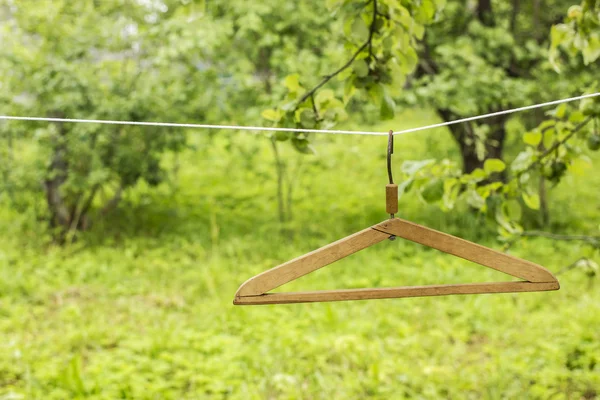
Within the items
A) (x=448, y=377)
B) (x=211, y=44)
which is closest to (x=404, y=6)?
(x=448, y=377)

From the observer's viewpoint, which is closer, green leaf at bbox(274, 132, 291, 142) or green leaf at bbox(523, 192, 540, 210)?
green leaf at bbox(274, 132, 291, 142)

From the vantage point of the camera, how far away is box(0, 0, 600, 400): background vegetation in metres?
2.34

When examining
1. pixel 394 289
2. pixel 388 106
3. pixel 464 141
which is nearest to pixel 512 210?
pixel 388 106

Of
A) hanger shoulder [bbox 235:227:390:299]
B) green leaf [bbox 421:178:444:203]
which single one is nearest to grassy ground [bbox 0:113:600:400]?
green leaf [bbox 421:178:444:203]

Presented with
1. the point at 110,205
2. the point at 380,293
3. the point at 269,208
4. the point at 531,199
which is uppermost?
the point at 531,199

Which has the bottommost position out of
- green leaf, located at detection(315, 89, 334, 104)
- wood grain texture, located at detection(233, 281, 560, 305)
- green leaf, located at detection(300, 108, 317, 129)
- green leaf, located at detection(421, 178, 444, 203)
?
wood grain texture, located at detection(233, 281, 560, 305)

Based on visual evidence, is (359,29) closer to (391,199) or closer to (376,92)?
(376,92)

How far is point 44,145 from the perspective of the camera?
5.82 m

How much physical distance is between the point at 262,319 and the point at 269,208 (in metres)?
3.08

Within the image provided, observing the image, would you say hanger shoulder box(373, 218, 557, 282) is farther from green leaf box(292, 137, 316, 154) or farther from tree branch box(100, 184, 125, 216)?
tree branch box(100, 184, 125, 216)

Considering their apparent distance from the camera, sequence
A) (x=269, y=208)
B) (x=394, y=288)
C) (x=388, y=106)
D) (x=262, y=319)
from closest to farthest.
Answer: (x=394, y=288) < (x=388, y=106) < (x=262, y=319) < (x=269, y=208)

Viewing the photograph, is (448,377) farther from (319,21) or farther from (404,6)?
(319,21)

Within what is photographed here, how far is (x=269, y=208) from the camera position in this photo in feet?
23.9

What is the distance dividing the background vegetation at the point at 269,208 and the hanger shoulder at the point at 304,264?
65cm
